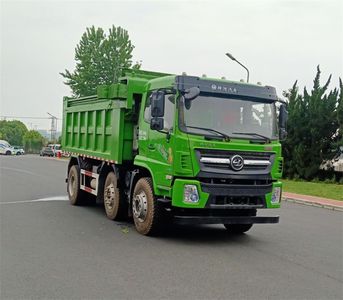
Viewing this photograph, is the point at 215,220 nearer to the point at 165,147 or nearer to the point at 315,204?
the point at 165,147

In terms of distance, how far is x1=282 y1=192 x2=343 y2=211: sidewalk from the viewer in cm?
1522

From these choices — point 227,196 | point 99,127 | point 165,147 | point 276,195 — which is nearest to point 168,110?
point 165,147

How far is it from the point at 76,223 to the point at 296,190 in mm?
12498

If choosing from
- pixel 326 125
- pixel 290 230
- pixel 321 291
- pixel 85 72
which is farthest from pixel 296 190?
pixel 85 72

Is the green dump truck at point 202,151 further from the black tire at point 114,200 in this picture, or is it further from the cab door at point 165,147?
the black tire at point 114,200

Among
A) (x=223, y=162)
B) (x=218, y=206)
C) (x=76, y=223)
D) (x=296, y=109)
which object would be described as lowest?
(x=76, y=223)

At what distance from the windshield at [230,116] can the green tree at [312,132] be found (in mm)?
17565

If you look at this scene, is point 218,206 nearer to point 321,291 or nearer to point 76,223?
point 321,291

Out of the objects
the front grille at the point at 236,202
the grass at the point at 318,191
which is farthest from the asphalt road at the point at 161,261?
the grass at the point at 318,191

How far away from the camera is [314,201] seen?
16125 mm

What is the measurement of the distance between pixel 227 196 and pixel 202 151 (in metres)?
0.90

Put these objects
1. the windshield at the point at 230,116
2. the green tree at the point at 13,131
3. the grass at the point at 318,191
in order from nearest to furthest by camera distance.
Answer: the windshield at the point at 230,116, the grass at the point at 318,191, the green tree at the point at 13,131

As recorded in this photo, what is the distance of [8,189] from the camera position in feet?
52.4

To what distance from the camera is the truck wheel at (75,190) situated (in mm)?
12531
